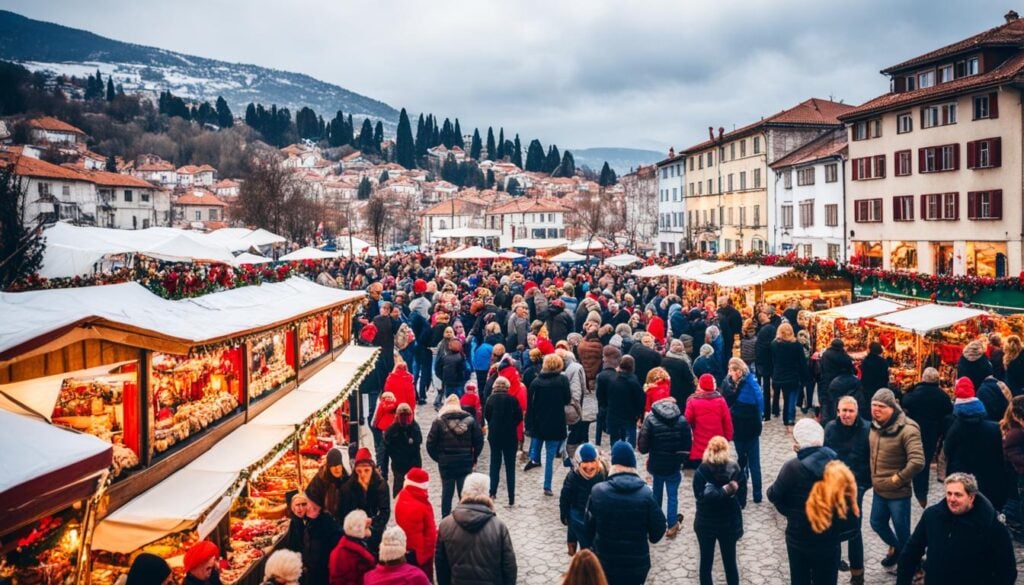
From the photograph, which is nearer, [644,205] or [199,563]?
[199,563]

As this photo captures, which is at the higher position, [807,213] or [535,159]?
[535,159]

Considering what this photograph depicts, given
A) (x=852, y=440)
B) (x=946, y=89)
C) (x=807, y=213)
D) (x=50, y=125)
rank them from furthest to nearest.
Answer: (x=50, y=125) → (x=807, y=213) → (x=946, y=89) → (x=852, y=440)

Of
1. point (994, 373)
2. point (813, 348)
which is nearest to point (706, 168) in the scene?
point (813, 348)

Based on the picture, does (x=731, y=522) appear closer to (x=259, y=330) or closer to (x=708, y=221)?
(x=259, y=330)

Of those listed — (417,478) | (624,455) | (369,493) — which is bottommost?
(369,493)

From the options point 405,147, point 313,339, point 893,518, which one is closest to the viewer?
point 893,518

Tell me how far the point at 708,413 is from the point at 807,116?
43.6m

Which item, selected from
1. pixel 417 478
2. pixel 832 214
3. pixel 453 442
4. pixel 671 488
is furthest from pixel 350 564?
pixel 832 214

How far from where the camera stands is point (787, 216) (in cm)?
4375

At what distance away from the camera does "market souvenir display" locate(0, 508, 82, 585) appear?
3955 mm

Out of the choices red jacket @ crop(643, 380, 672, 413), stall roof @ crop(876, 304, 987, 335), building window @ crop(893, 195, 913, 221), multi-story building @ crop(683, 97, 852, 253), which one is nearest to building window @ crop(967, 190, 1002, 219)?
building window @ crop(893, 195, 913, 221)

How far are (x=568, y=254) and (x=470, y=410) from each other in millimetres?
21576

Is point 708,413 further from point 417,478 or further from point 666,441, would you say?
point 417,478

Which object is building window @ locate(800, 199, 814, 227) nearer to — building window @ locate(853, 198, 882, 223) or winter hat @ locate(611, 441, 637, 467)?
building window @ locate(853, 198, 882, 223)
